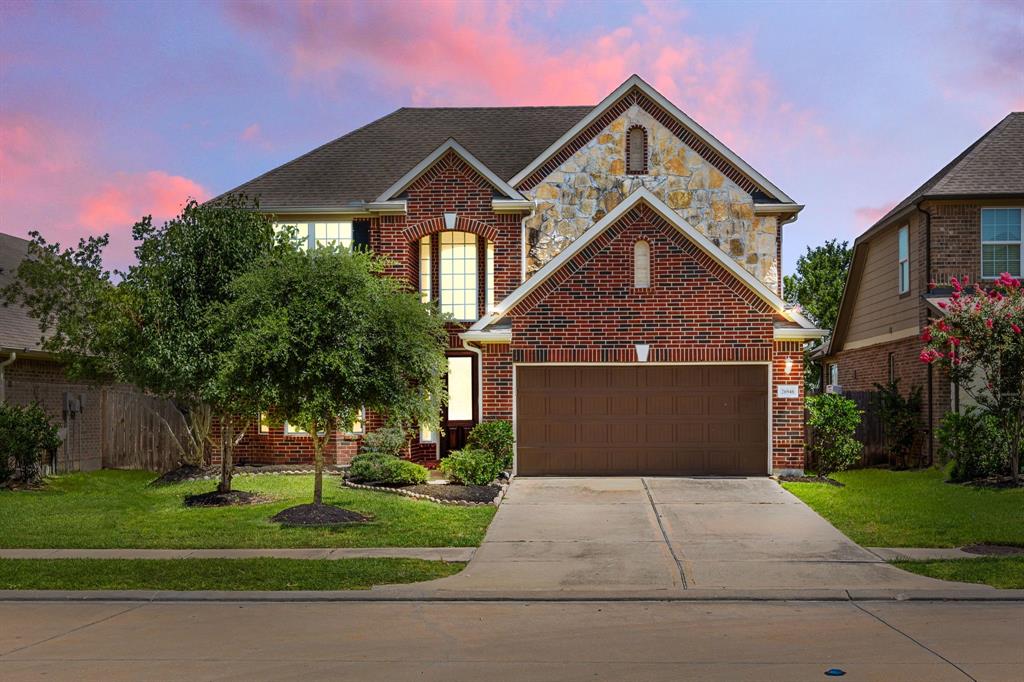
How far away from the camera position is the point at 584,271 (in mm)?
20109

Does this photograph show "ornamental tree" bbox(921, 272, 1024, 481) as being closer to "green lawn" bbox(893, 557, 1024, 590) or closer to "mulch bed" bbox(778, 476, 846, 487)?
"mulch bed" bbox(778, 476, 846, 487)

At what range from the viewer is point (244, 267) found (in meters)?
18.5

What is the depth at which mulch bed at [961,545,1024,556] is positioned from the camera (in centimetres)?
1262

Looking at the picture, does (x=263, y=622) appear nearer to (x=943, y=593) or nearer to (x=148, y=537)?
(x=148, y=537)

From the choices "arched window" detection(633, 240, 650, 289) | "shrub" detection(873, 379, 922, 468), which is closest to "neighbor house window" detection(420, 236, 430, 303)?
"arched window" detection(633, 240, 650, 289)

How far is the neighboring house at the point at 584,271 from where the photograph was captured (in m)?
20.1

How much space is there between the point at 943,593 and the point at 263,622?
6.99 m

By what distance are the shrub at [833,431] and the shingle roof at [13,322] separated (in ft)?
59.7

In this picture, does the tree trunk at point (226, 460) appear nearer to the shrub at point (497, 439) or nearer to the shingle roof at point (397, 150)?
the shrub at point (497, 439)

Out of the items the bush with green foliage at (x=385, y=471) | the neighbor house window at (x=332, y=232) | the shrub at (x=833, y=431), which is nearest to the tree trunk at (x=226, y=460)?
the bush with green foliage at (x=385, y=471)

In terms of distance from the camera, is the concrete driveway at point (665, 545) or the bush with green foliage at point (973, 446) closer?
the concrete driveway at point (665, 545)

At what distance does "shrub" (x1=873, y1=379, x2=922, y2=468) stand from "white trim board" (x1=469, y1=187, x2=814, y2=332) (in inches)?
199

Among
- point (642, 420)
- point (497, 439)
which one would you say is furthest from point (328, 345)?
point (642, 420)

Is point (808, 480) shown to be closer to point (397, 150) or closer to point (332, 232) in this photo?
point (332, 232)
